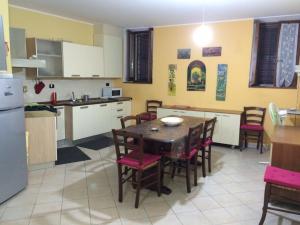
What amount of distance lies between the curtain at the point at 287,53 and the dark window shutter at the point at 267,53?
0.29 feet

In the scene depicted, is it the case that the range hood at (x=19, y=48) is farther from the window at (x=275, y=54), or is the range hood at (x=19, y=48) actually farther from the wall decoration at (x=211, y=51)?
the window at (x=275, y=54)

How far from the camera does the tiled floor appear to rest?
2582mm

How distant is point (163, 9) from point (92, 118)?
2.50m

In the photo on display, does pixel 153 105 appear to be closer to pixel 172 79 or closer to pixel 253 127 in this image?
pixel 172 79

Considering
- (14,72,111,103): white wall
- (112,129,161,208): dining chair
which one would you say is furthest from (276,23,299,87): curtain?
(14,72,111,103): white wall

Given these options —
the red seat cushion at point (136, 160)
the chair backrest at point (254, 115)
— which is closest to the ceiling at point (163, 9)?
the chair backrest at point (254, 115)

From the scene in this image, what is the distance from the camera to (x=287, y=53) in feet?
15.5

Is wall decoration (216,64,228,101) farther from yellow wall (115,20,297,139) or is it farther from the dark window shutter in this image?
the dark window shutter

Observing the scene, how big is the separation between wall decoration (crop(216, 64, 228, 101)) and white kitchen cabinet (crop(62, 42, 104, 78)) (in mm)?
2538

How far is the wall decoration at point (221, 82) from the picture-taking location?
5.24 metres

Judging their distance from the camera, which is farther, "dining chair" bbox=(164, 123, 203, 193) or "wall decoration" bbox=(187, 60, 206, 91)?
"wall decoration" bbox=(187, 60, 206, 91)

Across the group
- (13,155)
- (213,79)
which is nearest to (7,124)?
(13,155)

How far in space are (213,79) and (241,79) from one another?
21.9 inches

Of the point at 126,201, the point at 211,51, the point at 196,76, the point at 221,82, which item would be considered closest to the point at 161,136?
the point at 126,201
